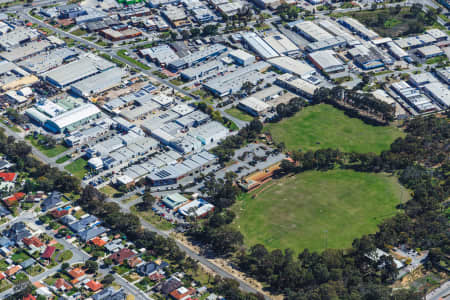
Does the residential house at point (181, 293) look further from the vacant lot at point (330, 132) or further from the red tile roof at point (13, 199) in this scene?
the vacant lot at point (330, 132)

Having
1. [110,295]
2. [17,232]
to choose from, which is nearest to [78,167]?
[17,232]

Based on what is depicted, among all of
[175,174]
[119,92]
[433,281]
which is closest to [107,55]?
[119,92]

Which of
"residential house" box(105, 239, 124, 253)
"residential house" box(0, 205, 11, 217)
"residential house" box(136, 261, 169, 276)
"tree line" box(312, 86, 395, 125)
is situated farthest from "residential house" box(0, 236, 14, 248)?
"tree line" box(312, 86, 395, 125)

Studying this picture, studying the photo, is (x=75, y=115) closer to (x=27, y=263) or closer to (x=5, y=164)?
(x=5, y=164)

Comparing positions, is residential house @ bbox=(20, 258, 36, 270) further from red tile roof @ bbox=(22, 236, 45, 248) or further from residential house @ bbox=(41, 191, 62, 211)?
residential house @ bbox=(41, 191, 62, 211)

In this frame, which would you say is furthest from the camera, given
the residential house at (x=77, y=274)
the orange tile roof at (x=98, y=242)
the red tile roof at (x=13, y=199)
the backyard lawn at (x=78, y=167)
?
the backyard lawn at (x=78, y=167)

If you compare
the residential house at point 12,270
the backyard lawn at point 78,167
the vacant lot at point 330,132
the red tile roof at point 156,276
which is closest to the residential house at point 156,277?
the red tile roof at point 156,276
